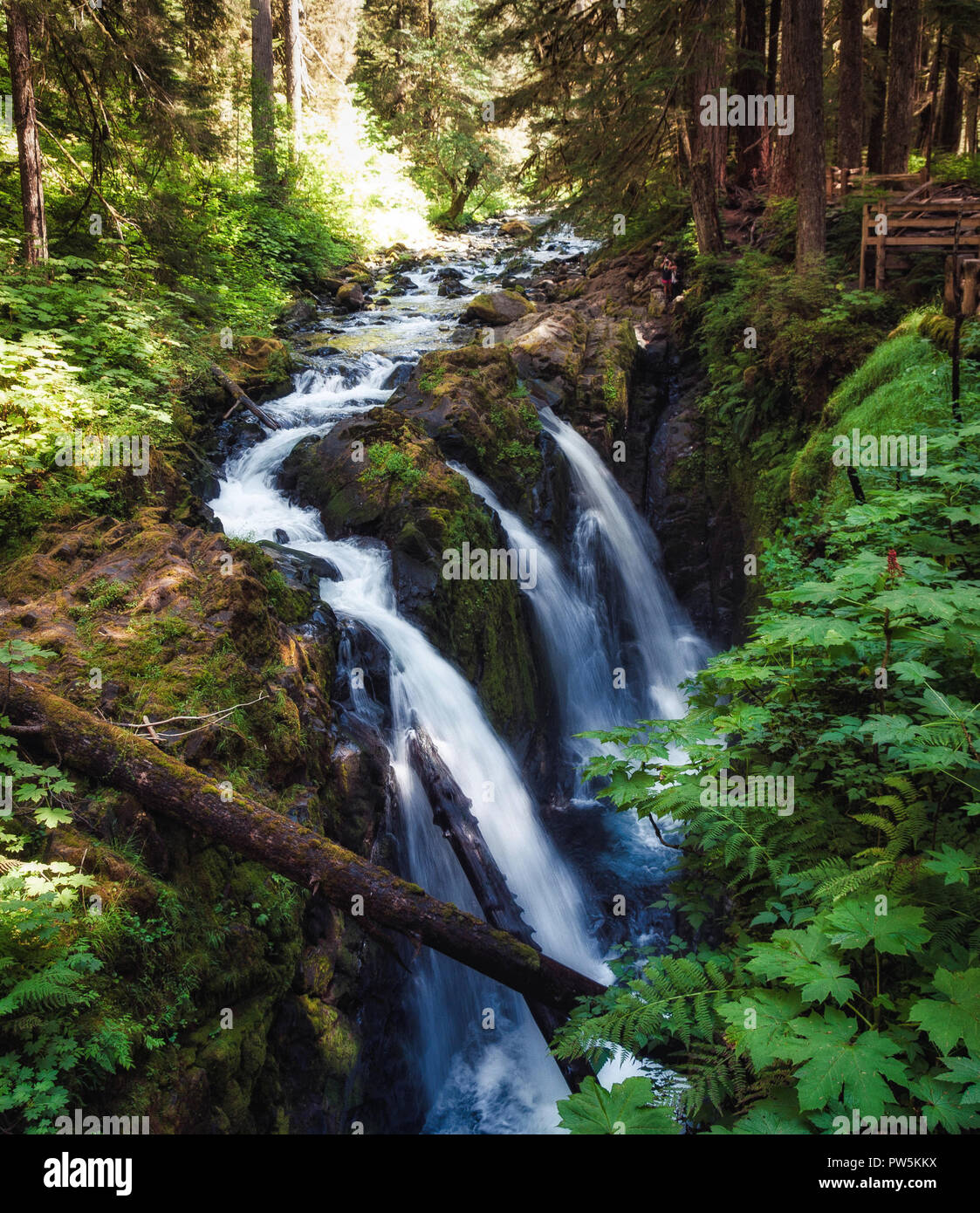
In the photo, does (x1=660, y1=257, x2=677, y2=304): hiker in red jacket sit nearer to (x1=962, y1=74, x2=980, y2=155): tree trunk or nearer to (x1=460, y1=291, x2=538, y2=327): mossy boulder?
(x1=460, y1=291, x2=538, y2=327): mossy boulder

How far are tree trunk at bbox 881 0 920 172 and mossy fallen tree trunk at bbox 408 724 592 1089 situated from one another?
57.3 feet

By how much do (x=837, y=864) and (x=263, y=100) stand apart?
2428 centimetres

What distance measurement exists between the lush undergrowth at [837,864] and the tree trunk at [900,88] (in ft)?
51.3

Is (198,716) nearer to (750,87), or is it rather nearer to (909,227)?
(909,227)

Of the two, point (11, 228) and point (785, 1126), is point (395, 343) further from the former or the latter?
point (785, 1126)

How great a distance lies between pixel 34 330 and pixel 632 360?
10376 millimetres

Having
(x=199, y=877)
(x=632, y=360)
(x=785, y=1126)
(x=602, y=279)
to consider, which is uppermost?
(x=602, y=279)

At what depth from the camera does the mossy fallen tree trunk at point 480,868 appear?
4148mm

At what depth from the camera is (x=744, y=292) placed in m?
12.6

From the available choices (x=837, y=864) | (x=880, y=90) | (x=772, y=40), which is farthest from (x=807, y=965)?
(x=880, y=90)

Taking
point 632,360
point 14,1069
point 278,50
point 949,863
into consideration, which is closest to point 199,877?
point 14,1069

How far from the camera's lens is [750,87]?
55.0 feet

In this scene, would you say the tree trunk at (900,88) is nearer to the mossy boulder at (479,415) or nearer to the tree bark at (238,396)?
the mossy boulder at (479,415)

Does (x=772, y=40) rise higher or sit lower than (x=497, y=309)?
higher
